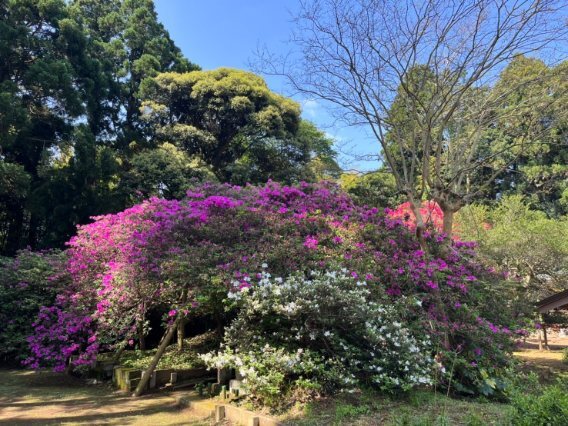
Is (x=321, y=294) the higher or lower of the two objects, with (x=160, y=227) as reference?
lower

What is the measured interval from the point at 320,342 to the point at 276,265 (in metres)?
1.06

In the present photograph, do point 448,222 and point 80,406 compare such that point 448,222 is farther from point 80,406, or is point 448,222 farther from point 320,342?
point 80,406

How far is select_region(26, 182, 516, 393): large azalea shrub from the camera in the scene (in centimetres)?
514

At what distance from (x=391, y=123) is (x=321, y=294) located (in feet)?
12.8

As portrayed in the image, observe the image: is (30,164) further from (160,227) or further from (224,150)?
(160,227)

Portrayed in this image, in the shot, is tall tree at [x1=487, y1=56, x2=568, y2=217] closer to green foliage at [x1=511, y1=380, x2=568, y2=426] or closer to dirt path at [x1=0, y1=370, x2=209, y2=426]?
green foliage at [x1=511, y1=380, x2=568, y2=426]

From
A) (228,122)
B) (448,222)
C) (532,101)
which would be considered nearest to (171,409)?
(448,222)

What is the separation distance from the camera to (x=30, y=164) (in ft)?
48.6

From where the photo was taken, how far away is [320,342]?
15.8ft

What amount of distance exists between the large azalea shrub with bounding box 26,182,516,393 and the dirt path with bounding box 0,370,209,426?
569 millimetres

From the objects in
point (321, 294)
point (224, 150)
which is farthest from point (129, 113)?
point (321, 294)

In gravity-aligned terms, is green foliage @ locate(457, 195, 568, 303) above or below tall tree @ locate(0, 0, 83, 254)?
below

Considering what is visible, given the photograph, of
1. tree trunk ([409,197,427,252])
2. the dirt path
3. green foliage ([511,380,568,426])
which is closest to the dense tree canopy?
tree trunk ([409,197,427,252])

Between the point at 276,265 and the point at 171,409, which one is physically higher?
the point at 276,265
